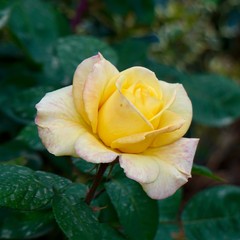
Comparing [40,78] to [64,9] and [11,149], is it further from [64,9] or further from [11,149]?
[64,9]

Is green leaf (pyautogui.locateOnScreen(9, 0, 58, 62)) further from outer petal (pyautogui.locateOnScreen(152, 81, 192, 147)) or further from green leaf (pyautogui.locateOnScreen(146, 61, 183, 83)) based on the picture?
outer petal (pyautogui.locateOnScreen(152, 81, 192, 147))

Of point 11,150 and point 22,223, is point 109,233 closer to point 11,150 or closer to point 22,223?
point 22,223

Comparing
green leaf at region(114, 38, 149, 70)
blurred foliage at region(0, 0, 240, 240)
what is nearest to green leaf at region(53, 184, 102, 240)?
blurred foliage at region(0, 0, 240, 240)

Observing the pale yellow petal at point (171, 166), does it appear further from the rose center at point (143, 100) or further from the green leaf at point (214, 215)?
the green leaf at point (214, 215)

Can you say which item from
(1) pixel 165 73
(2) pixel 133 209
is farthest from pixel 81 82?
(1) pixel 165 73

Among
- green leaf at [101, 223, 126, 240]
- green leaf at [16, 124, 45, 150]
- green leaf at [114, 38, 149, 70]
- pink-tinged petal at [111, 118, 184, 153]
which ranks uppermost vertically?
pink-tinged petal at [111, 118, 184, 153]
